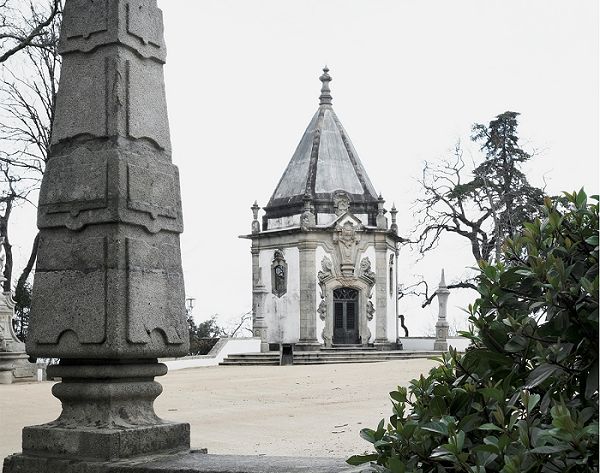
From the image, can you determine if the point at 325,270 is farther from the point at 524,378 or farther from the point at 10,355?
the point at 524,378

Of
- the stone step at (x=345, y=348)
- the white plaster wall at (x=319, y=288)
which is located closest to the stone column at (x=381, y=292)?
the stone step at (x=345, y=348)

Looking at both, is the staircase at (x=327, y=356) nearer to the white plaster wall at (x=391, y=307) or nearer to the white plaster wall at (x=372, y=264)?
the white plaster wall at (x=372, y=264)

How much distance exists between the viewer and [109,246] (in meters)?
3.87

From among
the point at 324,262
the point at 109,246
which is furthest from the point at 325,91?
the point at 109,246

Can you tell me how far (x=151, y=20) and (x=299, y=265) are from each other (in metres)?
29.0

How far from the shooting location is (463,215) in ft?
121

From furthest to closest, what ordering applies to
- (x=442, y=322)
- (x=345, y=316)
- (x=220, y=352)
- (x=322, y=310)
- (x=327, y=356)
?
(x=345, y=316) < (x=322, y=310) < (x=442, y=322) < (x=327, y=356) < (x=220, y=352)

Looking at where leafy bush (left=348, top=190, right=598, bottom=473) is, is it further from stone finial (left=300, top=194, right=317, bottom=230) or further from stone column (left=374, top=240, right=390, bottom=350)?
stone column (left=374, top=240, right=390, bottom=350)

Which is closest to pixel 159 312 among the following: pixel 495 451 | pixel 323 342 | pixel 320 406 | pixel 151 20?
pixel 151 20

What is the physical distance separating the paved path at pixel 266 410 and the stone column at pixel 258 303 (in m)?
13.6

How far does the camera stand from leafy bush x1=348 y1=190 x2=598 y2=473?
1.95 metres

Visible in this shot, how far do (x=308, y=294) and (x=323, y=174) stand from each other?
5149mm

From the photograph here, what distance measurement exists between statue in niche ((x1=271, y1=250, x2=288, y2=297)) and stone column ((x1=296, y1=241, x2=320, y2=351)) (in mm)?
1094

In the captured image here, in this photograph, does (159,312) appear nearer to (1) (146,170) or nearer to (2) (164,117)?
(1) (146,170)
